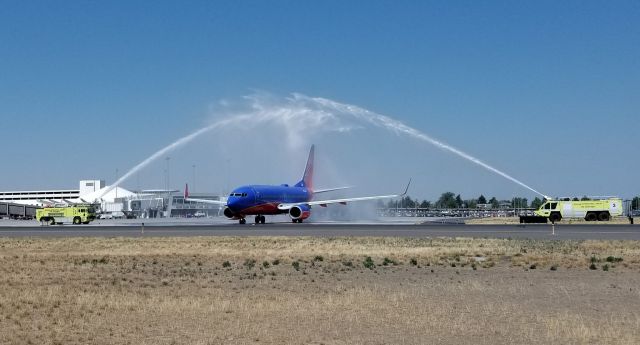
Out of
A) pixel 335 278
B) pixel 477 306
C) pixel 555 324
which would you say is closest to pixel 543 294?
pixel 477 306

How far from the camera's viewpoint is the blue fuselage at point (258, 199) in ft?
301

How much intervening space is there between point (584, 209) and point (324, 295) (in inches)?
3214

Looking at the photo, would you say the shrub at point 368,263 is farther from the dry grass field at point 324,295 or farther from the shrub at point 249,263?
the shrub at point 249,263

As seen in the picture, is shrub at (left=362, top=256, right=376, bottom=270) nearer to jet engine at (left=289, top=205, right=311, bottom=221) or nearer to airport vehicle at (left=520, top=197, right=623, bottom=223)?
jet engine at (left=289, top=205, right=311, bottom=221)

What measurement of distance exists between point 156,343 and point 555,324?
393 inches

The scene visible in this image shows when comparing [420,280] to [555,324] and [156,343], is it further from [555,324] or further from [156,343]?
[156,343]

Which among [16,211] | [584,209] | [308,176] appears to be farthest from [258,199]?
[16,211]

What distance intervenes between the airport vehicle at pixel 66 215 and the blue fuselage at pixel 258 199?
23605mm

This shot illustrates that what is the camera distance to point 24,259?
4031 cm

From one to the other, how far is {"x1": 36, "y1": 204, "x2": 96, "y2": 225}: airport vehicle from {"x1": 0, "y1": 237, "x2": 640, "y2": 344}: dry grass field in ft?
186

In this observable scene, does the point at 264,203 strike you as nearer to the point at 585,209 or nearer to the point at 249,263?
the point at 585,209

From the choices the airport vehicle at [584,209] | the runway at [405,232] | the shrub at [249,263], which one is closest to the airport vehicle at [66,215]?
the runway at [405,232]

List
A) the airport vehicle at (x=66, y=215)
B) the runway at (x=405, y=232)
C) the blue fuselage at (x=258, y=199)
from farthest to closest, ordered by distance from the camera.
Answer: the airport vehicle at (x=66, y=215) < the blue fuselage at (x=258, y=199) < the runway at (x=405, y=232)

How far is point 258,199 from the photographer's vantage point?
9312cm
